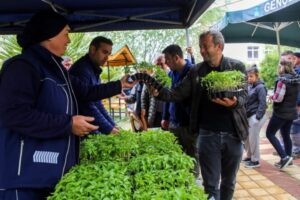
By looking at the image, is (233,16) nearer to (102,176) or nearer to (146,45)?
(102,176)

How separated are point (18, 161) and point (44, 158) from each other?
0.43 ft

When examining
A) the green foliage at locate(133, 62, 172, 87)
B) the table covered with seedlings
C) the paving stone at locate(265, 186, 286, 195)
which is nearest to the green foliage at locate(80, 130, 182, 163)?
the table covered with seedlings

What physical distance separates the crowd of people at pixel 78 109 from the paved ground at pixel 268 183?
37.3 inches

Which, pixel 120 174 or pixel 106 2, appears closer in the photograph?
pixel 120 174

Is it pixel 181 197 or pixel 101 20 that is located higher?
pixel 101 20

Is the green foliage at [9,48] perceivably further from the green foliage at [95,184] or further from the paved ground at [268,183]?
the green foliage at [95,184]

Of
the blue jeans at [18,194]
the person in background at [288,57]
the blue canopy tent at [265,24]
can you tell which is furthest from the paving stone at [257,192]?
the blue jeans at [18,194]

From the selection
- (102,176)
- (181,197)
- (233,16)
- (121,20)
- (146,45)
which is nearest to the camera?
(181,197)

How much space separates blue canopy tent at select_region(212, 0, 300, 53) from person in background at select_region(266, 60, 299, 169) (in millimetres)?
979

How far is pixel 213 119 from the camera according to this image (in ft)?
9.81

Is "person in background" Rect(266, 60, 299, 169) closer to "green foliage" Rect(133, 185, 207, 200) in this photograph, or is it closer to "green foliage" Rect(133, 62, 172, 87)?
"green foliage" Rect(133, 62, 172, 87)

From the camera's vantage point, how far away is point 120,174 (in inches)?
70.5

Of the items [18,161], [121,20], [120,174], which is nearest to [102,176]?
[120,174]

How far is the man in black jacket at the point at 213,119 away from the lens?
9.73 feet
